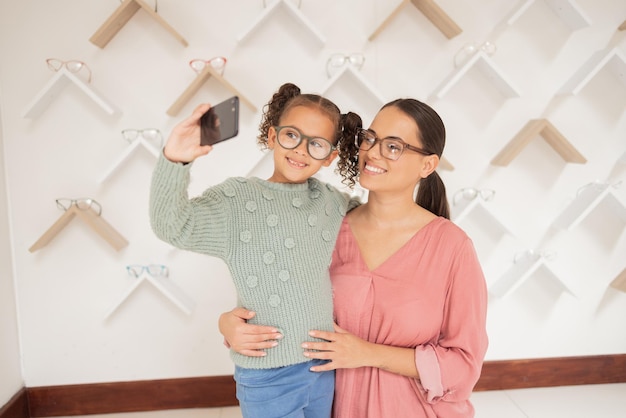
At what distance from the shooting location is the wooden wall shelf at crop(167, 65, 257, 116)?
170cm

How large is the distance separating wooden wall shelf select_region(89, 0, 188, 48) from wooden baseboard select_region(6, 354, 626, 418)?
50.0 inches

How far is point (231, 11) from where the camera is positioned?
1771 mm

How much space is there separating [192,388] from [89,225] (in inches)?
29.7

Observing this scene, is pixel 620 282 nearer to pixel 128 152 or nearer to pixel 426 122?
pixel 426 122

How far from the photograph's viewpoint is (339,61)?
1814 mm

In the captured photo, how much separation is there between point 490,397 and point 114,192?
1.68 meters

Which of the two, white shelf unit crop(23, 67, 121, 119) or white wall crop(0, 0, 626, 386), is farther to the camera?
white wall crop(0, 0, 626, 386)

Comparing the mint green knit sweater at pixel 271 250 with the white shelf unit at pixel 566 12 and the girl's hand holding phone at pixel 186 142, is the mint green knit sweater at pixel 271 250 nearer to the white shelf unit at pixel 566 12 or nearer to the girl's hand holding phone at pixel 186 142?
the girl's hand holding phone at pixel 186 142

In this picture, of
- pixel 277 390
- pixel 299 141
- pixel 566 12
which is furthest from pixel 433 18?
pixel 277 390

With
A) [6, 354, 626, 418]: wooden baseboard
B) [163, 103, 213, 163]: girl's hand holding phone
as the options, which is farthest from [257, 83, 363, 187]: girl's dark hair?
[6, 354, 626, 418]: wooden baseboard

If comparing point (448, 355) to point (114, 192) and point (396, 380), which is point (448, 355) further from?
point (114, 192)

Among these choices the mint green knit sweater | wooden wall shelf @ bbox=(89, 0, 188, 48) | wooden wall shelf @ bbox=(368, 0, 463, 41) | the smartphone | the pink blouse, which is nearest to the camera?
the smartphone

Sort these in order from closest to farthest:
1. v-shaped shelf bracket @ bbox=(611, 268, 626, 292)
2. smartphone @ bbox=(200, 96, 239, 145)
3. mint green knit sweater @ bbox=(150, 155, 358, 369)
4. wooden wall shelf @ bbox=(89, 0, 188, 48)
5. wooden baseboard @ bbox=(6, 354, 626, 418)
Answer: smartphone @ bbox=(200, 96, 239, 145)
mint green knit sweater @ bbox=(150, 155, 358, 369)
wooden wall shelf @ bbox=(89, 0, 188, 48)
wooden baseboard @ bbox=(6, 354, 626, 418)
v-shaped shelf bracket @ bbox=(611, 268, 626, 292)

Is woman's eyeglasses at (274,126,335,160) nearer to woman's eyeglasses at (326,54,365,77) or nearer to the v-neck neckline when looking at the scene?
the v-neck neckline
